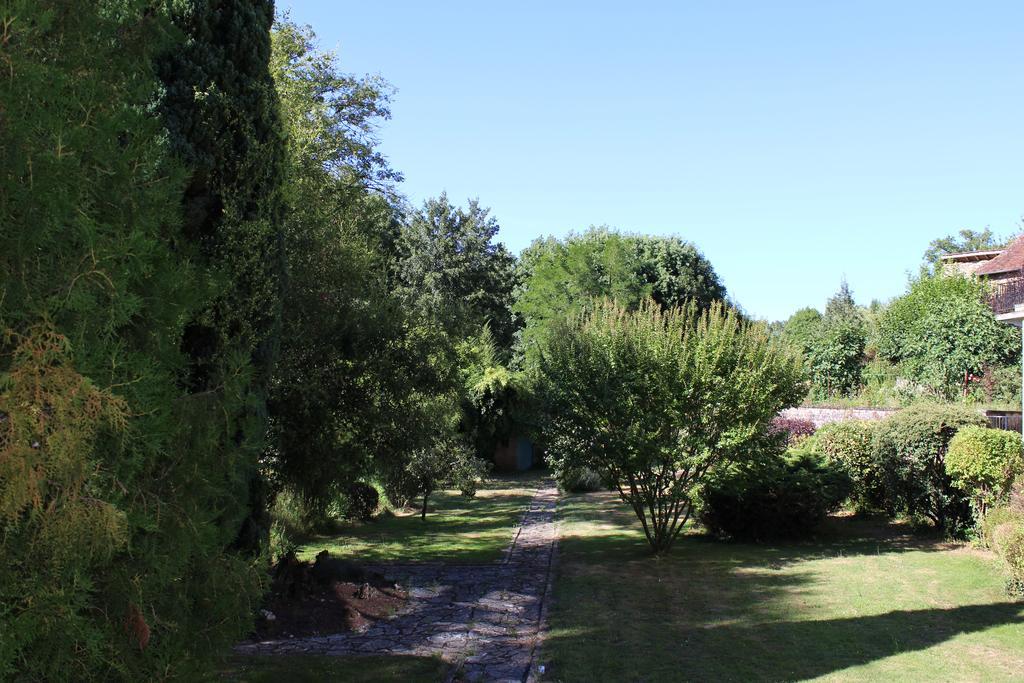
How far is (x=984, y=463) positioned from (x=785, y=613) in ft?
16.1

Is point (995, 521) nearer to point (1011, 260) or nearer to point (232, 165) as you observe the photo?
point (232, 165)

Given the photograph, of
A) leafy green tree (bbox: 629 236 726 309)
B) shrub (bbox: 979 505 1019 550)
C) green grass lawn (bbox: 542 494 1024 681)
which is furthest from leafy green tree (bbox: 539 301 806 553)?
leafy green tree (bbox: 629 236 726 309)

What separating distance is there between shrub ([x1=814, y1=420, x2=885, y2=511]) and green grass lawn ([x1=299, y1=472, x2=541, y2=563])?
6.59 meters

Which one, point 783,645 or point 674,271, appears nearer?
point 783,645

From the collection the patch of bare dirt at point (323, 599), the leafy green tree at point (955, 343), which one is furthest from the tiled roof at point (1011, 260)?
the patch of bare dirt at point (323, 599)

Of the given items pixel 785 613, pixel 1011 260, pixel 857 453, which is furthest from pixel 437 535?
pixel 1011 260

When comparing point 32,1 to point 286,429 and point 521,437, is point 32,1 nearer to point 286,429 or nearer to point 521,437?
point 286,429

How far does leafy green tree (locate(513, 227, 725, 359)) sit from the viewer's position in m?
31.3

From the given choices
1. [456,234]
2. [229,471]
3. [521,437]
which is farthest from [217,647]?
[456,234]

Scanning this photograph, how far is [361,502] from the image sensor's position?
1636 centimetres

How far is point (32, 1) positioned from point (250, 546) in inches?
263

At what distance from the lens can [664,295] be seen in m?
33.2

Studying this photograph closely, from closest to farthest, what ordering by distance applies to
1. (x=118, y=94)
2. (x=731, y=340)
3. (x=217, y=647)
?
(x=118, y=94) → (x=217, y=647) → (x=731, y=340)

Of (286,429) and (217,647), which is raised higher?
(286,429)
